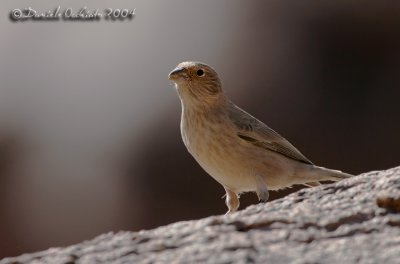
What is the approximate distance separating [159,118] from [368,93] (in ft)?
7.90

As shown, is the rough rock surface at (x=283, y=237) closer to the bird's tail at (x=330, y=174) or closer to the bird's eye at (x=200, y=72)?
the bird's tail at (x=330, y=174)

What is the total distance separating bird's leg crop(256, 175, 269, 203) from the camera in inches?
249

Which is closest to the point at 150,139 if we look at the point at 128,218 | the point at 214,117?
the point at 128,218

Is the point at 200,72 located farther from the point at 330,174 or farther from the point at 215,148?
the point at 330,174

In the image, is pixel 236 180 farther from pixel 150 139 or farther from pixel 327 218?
pixel 150 139

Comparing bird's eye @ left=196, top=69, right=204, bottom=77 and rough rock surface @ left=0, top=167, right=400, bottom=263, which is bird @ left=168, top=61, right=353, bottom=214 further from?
rough rock surface @ left=0, top=167, right=400, bottom=263

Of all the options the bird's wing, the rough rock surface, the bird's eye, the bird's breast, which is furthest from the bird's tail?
the rough rock surface

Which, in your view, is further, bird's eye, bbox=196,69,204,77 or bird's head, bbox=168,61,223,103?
bird's eye, bbox=196,69,204,77

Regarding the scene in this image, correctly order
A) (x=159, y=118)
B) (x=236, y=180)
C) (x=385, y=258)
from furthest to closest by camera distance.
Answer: (x=159, y=118)
(x=236, y=180)
(x=385, y=258)

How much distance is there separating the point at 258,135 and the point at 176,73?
2.47 ft

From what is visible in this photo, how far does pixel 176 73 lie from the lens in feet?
21.7

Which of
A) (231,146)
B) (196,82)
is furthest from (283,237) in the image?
(196,82)

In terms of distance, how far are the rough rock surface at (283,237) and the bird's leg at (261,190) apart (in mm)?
2952

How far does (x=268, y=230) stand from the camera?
2.99 m
